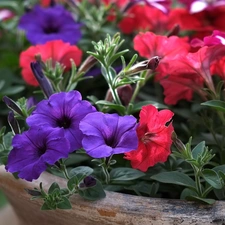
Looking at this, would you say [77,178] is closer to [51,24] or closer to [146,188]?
[146,188]

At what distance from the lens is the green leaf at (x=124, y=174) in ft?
1.68

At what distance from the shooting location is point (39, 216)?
533 mm

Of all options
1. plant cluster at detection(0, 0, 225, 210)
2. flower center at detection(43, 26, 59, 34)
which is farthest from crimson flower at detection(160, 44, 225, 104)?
flower center at detection(43, 26, 59, 34)

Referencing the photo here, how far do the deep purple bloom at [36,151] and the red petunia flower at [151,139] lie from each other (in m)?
0.07

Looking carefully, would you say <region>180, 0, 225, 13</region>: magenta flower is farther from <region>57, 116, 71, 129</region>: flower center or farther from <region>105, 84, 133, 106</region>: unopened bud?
<region>57, 116, 71, 129</region>: flower center

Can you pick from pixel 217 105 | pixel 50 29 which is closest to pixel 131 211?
pixel 217 105

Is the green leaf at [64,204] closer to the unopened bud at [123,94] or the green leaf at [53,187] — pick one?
the green leaf at [53,187]

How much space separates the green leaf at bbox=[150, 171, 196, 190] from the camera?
1.60 feet

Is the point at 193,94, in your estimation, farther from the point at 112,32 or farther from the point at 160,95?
the point at 112,32

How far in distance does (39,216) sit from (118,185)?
93 mm

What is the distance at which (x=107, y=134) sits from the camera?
48 cm

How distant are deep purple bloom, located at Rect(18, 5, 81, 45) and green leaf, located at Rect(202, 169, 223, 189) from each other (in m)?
0.33

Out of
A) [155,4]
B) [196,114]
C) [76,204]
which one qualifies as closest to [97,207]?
[76,204]

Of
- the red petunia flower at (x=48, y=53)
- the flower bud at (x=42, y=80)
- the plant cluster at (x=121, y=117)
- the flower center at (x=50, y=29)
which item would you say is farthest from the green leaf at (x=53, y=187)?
the flower center at (x=50, y=29)
